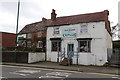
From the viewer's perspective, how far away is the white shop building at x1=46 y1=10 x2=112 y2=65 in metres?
17.7

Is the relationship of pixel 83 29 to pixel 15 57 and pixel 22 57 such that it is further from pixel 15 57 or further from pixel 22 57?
pixel 15 57

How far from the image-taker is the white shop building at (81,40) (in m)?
17.7

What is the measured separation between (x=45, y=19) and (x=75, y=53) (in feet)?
46.1

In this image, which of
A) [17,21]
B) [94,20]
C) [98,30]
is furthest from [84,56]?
[17,21]

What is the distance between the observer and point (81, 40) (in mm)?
18734

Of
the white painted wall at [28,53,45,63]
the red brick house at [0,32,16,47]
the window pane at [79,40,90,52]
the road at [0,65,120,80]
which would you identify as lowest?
the road at [0,65,120,80]

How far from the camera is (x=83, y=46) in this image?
61.9ft

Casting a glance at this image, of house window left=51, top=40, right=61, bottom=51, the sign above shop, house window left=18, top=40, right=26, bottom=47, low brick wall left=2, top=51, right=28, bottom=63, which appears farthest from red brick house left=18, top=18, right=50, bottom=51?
the sign above shop

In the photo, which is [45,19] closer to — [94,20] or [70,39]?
[70,39]

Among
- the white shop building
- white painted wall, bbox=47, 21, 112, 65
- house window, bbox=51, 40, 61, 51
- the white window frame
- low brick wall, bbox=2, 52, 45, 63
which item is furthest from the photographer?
house window, bbox=51, 40, 61, 51

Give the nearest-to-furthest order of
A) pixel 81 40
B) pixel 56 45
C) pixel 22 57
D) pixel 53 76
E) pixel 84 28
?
pixel 53 76 → pixel 81 40 → pixel 84 28 → pixel 22 57 → pixel 56 45

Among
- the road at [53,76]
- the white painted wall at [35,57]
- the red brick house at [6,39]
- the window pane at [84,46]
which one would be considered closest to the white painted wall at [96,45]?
the window pane at [84,46]

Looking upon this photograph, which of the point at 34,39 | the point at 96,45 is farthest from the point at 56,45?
the point at 96,45

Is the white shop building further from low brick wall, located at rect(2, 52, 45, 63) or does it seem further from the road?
the road
